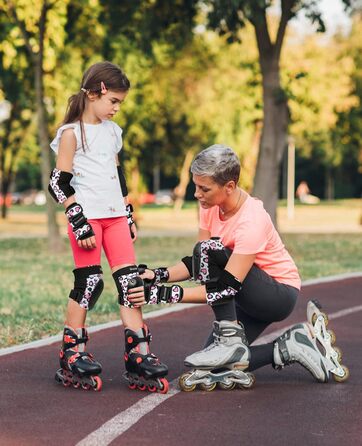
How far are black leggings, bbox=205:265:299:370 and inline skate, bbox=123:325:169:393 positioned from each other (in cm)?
45

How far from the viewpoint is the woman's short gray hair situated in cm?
598

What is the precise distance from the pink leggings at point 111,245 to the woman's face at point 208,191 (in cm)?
57

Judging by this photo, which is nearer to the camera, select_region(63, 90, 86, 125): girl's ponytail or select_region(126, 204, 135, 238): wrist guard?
select_region(63, 90, 86, 125): girl's ponytail

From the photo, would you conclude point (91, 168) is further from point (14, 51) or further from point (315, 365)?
point (14, 51)

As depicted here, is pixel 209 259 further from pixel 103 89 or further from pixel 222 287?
pixel 103 89

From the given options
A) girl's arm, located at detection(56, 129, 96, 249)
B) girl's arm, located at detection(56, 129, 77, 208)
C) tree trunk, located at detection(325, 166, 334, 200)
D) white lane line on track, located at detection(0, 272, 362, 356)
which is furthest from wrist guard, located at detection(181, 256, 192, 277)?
tree trunk, located at detection(325, 166, 334, 200)

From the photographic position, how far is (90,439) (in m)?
4.98

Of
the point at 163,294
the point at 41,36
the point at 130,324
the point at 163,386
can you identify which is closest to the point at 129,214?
the point at 130,324

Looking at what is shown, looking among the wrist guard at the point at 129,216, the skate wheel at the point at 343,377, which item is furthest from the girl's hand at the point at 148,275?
the skate wheel at the point at 343,377

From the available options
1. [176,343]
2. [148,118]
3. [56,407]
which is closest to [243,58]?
[148,118]

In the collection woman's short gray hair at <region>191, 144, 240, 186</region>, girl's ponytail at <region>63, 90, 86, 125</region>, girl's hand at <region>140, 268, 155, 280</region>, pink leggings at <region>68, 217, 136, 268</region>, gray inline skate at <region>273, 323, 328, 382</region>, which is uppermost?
girl's ponytail at <region>63, 90, 86, 125</region>

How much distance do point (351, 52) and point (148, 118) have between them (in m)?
12.0

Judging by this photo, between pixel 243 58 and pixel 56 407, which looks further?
pixel 243 58

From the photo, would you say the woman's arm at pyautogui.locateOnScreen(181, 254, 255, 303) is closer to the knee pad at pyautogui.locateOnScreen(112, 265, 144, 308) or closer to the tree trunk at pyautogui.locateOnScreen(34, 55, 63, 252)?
the knee pad at pyautogui.locateOnScreen(112, 265, 144, 308)
